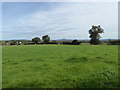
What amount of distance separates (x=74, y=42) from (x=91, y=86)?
7557cm

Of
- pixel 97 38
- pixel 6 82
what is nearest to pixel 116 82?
pixel 6 82

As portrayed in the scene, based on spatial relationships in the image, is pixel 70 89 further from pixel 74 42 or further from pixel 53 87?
pixel 74 42

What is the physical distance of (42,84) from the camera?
6.64 m

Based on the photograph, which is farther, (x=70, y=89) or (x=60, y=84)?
(x=60, y=84)

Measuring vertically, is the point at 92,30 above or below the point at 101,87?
above

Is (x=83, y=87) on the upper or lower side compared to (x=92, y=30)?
lower

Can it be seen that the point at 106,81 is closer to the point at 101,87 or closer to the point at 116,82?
the point at 116,82

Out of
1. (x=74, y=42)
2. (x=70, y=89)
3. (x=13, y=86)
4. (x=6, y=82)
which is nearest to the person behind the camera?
(x=70, y=89)

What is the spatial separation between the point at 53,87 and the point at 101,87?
1990mm

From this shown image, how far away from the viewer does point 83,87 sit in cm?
607

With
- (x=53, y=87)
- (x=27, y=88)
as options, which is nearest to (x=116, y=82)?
(x=53, y=87)

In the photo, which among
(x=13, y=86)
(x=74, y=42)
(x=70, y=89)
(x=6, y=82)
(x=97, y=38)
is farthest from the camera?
(x=74, y=42)

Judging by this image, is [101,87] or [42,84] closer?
[101,87]

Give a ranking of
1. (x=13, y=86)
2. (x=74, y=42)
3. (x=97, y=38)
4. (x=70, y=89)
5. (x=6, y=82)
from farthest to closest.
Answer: (x=74, y=42), (x=97, y=38), (x=6, y=82), (x=13, y=86), (x=70, y=89)
